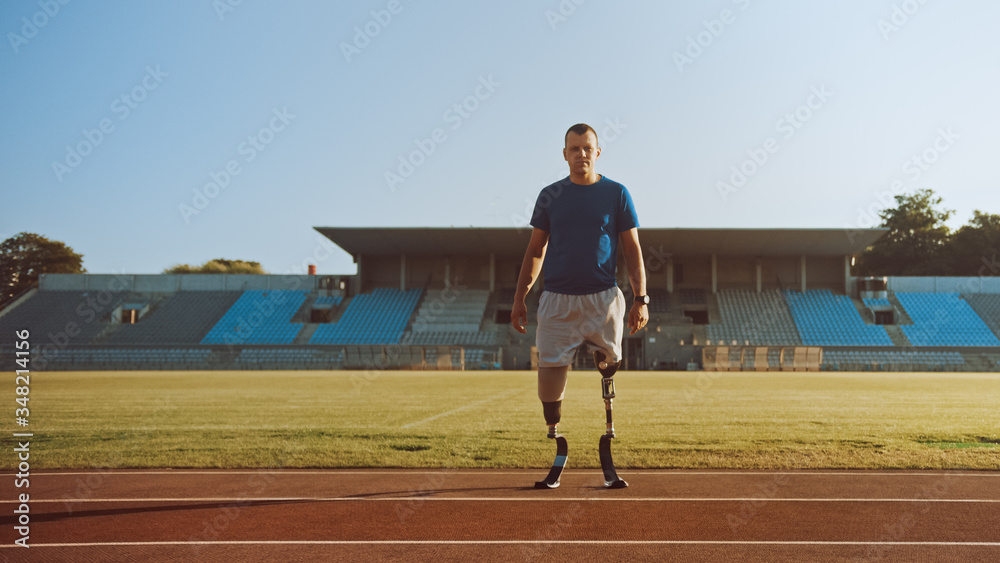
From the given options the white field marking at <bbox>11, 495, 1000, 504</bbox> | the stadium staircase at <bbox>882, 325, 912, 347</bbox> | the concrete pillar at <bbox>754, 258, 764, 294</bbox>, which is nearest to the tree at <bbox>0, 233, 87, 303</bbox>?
the concrete pillar at <bbox>754, 258, 764, 294</bbox>

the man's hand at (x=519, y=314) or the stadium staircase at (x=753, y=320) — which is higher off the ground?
the stadium staircase at (x=753, y=320)

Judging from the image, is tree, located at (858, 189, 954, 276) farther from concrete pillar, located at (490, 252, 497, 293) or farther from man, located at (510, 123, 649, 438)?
man, located at (510, 123, 649, 438)

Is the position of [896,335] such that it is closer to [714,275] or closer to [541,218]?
[714,275]

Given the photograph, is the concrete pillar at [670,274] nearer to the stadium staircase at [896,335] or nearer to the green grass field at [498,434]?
the stadium staircase at [896,335]

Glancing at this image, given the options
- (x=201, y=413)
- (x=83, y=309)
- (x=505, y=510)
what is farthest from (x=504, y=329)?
(x=505, y=510)

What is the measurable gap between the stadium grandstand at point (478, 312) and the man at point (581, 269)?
37338mm

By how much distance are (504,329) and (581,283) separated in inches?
Answer: 1728

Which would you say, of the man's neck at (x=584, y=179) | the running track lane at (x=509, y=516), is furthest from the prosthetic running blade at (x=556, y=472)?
the man's neck at (x=584, y=179)

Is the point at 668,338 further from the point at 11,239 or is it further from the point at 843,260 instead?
the point at 11,239

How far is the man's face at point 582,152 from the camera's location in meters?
5.07

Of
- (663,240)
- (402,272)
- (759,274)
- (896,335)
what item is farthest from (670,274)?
(402,272)

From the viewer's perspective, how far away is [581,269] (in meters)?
4.98

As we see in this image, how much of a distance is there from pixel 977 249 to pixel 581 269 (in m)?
74.9

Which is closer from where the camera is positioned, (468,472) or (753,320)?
(468,472)
